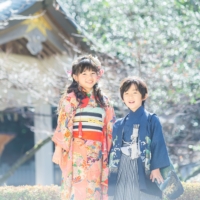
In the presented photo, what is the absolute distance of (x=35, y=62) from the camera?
29.0 feet

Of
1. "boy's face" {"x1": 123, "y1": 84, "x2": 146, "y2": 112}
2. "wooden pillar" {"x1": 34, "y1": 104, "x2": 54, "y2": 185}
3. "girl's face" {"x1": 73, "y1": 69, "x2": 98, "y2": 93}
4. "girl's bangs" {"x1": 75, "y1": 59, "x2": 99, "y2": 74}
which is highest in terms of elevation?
"girl's bangs" {"x1": 75, "y1": 59, "x2": 99, "y2": 74}

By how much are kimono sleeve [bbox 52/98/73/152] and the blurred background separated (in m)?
2.97

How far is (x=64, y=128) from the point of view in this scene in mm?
4277

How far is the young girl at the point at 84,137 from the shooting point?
4234 mm

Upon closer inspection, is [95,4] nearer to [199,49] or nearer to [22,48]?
[22,48]

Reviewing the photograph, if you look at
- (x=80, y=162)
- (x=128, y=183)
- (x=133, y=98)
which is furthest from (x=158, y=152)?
(x=80, y=162)

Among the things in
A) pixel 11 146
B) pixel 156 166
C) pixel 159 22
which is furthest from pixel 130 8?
pixel 156 166

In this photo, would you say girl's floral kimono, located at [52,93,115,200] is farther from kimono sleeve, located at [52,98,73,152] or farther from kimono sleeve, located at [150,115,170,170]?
kimono sleeve, located at [150,115,170,170]

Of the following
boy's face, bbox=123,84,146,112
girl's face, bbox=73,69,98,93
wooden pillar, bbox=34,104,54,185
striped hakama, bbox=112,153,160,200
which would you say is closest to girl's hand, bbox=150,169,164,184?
striped hakama, bbox=112,153,160,200

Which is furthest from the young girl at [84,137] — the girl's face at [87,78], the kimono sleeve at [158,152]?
the kimono sleeve at [158,152]

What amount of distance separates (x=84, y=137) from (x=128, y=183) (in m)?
0.56

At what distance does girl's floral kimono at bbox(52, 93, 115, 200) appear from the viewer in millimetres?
4227

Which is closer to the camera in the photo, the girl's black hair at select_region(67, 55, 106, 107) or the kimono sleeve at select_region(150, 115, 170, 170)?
the kimono sleeve at select_region(150, 115, 170, 170)

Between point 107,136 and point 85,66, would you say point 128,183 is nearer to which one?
point 107,136
